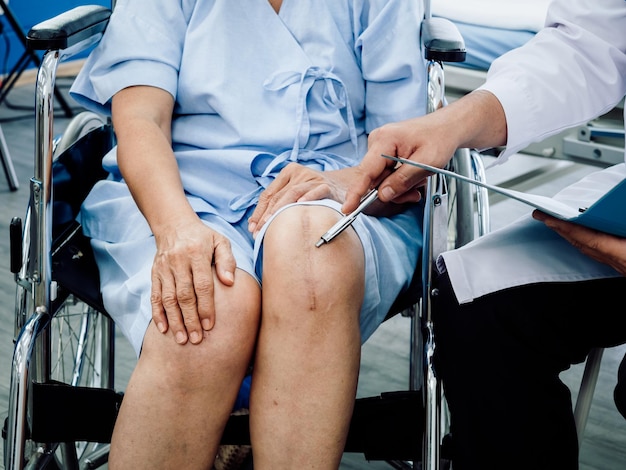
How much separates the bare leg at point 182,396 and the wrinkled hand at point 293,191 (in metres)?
0.18

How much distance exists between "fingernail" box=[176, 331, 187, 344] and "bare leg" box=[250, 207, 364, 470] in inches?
3.9

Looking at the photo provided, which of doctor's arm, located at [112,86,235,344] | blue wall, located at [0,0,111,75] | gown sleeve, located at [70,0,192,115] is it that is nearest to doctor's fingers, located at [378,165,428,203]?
doctor's arm, located at [112,86,235,344]

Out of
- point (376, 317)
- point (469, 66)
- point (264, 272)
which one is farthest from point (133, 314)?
point (469, 66)

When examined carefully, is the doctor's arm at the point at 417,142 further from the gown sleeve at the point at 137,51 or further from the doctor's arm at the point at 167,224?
the gown sleeve at the point at 137,51

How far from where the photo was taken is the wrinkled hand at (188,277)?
1.10 metres

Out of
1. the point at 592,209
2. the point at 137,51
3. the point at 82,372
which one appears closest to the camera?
the point at 592,209

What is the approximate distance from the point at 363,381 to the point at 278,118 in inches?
34.2

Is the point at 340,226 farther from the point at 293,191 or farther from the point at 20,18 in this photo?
the point at 20,18

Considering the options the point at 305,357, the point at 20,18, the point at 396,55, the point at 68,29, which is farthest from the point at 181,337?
the point at 20,18

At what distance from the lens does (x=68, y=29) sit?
4.23 ft

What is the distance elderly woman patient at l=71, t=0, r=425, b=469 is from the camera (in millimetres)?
1095

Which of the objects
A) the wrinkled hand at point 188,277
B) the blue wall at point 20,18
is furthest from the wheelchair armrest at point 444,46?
the blue wall at point 20,18

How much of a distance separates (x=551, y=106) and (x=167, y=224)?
585mm

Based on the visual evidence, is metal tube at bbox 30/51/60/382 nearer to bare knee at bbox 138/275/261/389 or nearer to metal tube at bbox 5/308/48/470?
metal tube at bbox 5/308/48/470
